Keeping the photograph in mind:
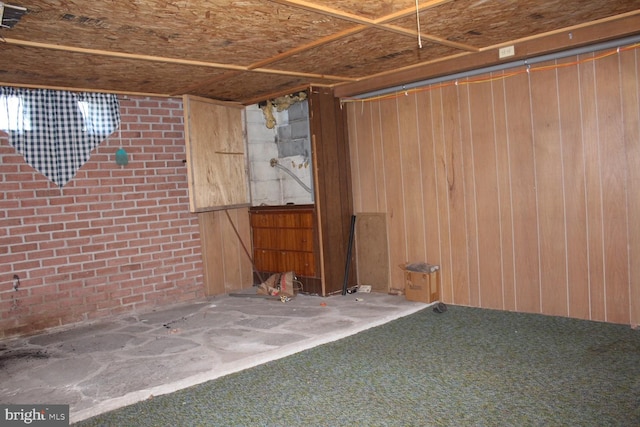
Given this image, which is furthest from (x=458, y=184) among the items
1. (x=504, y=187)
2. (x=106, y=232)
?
(x=106, y=232)

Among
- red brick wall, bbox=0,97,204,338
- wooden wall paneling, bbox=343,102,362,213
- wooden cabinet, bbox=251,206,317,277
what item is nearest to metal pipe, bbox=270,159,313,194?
wooden cabinet, bbox=251,206,317,277

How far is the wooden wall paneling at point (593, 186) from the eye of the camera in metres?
3.81

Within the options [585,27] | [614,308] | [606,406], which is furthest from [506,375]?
[585,27]

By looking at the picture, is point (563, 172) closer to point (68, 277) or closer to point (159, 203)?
point (159, 203)

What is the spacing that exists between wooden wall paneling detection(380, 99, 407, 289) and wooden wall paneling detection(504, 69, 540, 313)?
1.13m

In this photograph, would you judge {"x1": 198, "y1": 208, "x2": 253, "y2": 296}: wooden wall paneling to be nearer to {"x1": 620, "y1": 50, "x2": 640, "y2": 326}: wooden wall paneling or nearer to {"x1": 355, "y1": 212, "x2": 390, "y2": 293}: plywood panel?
{"x1": 355, "y1": 212, "x2": 390, "y2": 293}: plywood panel

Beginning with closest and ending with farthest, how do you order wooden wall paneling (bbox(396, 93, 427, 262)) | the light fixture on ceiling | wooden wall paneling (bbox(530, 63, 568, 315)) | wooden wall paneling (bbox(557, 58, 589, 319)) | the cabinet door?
1. the light fixture on ceiling
2. wooden wall paneling (bbox(557, 58, 589, 319))
3. wooden wall paneling (bbox(530, 63, 568, 315))
4. wooden wall paneling (bbox(396, 93, 427, 262))
5. the cabinet door

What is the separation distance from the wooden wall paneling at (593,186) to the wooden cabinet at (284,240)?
8.32 feet

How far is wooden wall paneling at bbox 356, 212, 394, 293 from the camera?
5.25 meters

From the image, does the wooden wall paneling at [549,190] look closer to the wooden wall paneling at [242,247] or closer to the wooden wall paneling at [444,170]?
the wooden wall paneling at [444,170]

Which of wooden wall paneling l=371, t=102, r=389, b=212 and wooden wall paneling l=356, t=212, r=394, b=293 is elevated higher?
wooden wall paneling l=371, t=102, r=389, b=212

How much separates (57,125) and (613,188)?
15.2ft
